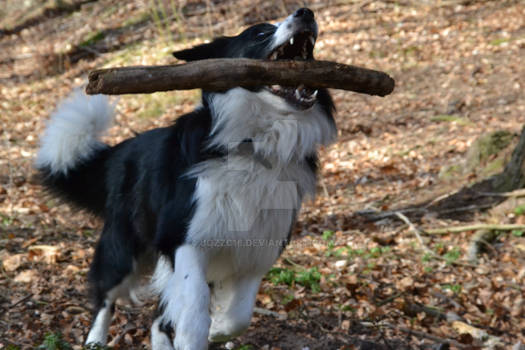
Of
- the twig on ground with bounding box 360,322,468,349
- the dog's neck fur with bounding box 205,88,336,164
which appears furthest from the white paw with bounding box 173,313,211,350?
the twig on ground with bounding box 360,322,468,349

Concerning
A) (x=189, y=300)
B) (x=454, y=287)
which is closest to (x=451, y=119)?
(x=454, y=287)

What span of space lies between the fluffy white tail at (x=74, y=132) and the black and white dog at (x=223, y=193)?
2.17ft

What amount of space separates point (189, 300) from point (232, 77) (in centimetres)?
129

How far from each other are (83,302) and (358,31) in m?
9.52

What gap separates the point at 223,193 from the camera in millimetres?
3436

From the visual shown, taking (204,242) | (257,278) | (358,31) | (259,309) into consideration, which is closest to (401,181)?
(259,309)

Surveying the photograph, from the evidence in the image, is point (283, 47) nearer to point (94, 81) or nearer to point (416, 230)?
point (94, 81)

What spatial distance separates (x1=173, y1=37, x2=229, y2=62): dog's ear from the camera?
379 centimetres

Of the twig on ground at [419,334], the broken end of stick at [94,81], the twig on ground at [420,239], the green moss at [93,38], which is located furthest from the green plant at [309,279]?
the green moss at [93,38]

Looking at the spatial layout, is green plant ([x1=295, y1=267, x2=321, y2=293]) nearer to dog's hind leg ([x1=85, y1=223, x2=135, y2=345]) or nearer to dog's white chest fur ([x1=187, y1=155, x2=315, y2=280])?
dog's white chest fur ([x1=187, y1=155, x2=315, y2=280])

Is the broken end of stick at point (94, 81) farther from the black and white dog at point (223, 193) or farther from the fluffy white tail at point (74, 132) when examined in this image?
the fluffy white tail at point (74, 132)

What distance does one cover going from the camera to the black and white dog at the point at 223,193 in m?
3.39

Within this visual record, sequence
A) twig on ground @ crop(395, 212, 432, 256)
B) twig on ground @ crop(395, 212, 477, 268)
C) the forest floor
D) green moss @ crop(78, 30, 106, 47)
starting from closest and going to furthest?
the forest floor, twig on ground @ crop(395, 212, 477, 268), twig on ground @ crop(395, 212, 432, 256), green moss @ crop(78, 30, 106, 47)

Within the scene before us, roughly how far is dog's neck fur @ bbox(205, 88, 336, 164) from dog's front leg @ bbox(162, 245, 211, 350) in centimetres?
69
